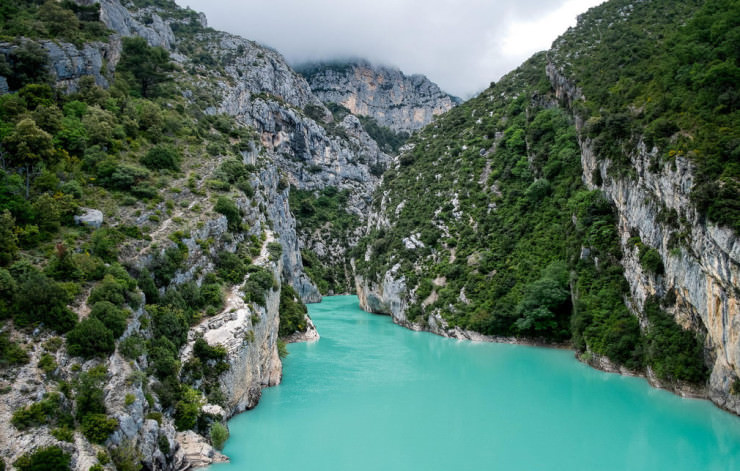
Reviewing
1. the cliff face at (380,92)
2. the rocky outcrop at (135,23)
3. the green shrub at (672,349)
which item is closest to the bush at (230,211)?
the green shrub at (672,349)

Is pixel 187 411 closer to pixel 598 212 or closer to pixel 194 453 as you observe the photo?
pixel 194 453

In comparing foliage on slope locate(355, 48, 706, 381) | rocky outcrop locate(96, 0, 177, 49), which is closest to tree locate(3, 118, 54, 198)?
rocky outcrop locate(96, 0, 177, 49)

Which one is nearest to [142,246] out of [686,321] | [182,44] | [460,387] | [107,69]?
[460,387]

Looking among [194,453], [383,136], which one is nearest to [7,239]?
[194,453]

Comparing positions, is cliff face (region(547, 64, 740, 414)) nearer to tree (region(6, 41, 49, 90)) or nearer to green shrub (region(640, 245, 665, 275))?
green shrub (region(640, 245, 665, 275))

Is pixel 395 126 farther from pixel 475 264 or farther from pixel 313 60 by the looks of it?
pixel 475 264
